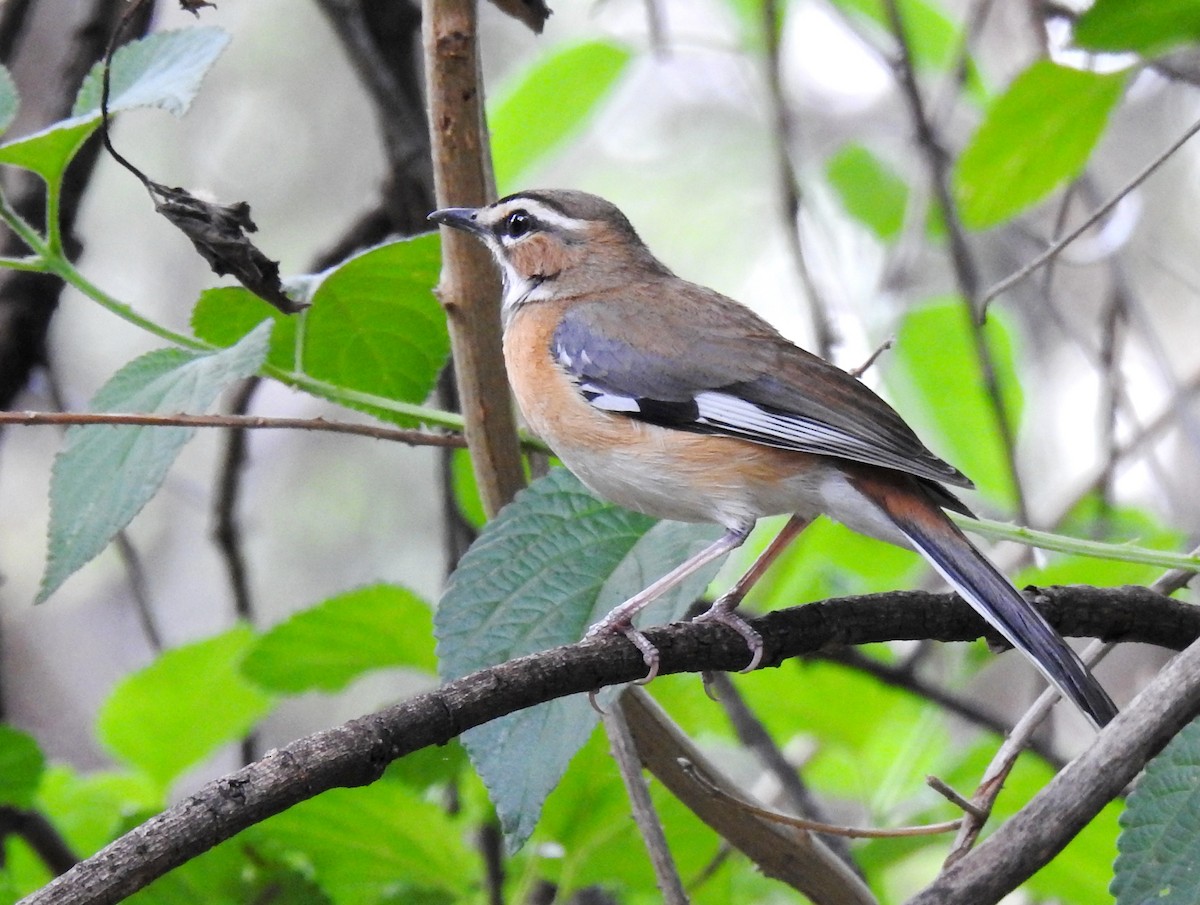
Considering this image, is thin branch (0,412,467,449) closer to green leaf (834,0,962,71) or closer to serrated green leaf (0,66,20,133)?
serrated green leaf (0,66,20,133)

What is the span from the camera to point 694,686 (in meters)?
3.22

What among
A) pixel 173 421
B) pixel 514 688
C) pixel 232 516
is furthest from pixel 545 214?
pixel 514 688

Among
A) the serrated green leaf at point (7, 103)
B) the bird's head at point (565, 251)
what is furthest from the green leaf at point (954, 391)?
the serrated green leaf at point (7, 103)

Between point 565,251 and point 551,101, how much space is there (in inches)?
19.1

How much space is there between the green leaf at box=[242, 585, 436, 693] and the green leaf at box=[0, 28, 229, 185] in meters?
1.11

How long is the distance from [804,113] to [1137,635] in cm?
912

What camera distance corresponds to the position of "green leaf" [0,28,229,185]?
237cm

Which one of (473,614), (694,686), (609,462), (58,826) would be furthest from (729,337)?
(58,826)

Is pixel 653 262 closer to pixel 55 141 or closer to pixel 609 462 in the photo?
pixel 609 462

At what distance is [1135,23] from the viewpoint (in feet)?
10.8

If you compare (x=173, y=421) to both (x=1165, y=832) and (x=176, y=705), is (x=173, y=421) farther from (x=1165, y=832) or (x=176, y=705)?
(x=1165, y=832)

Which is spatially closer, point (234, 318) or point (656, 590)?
point (656, 590)

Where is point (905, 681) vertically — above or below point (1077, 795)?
below

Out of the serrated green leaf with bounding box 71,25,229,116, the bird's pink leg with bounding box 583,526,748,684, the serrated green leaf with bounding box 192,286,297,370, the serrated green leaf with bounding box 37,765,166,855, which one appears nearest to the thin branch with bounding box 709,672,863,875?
the bird's pink leg with bounding box 583,526,748,684
